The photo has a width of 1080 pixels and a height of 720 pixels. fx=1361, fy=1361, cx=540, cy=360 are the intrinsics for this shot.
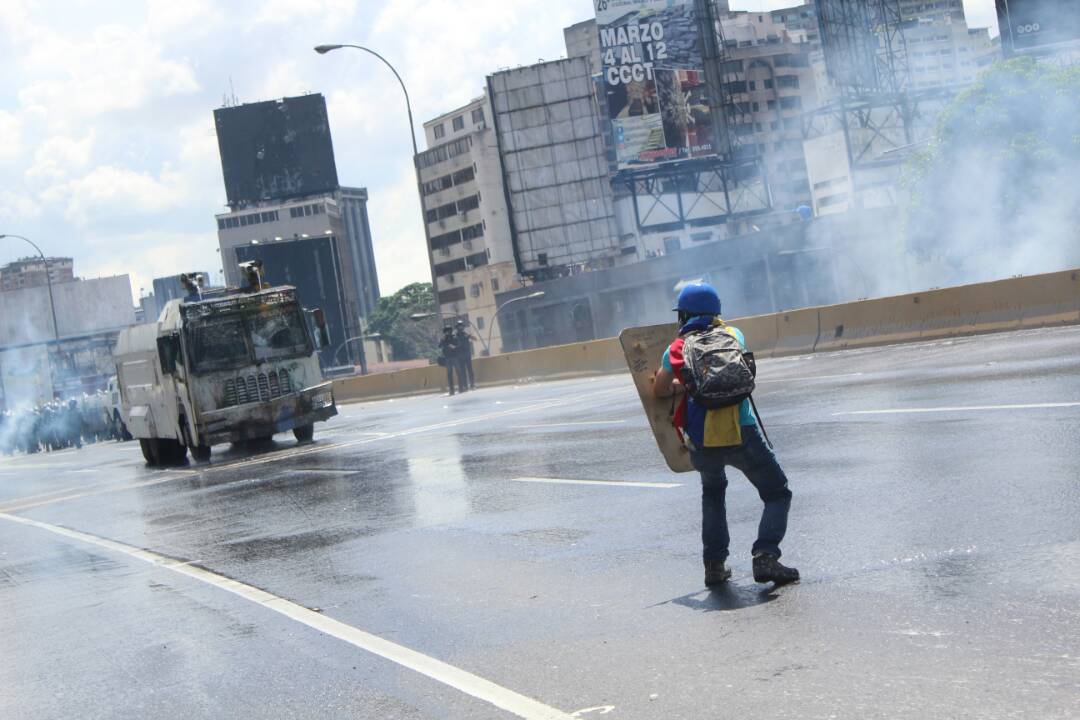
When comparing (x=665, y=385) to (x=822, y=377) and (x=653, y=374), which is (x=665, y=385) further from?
(x=822, y=377)

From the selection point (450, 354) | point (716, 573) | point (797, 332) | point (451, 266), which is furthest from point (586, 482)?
point (451, 266)

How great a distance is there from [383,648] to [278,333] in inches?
708

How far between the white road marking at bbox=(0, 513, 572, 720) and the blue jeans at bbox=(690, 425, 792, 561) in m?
1.66

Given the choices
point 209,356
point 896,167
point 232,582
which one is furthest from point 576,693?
point 896,167

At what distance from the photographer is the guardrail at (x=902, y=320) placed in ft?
72.2

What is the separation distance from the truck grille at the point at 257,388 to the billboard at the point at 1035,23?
38.5m

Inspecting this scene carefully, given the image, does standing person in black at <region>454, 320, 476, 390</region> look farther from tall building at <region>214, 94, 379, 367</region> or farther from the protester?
tall building at <region>214, 94, 379, 367</region>

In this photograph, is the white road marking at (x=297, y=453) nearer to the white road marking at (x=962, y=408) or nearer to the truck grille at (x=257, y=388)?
the truck grille at (x=257, y=388)

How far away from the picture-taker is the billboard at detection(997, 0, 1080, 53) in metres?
52.8

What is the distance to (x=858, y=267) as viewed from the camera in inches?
2419

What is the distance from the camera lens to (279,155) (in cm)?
12975

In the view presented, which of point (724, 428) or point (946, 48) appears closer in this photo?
point (724, 428)

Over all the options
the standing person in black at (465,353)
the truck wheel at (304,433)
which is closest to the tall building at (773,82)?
the standing person in black at (465,353)

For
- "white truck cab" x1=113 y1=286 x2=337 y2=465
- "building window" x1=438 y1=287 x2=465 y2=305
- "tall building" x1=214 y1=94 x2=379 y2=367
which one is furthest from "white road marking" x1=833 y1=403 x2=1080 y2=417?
"tall building" x1=214 y1=94 x2=379 y2=367
